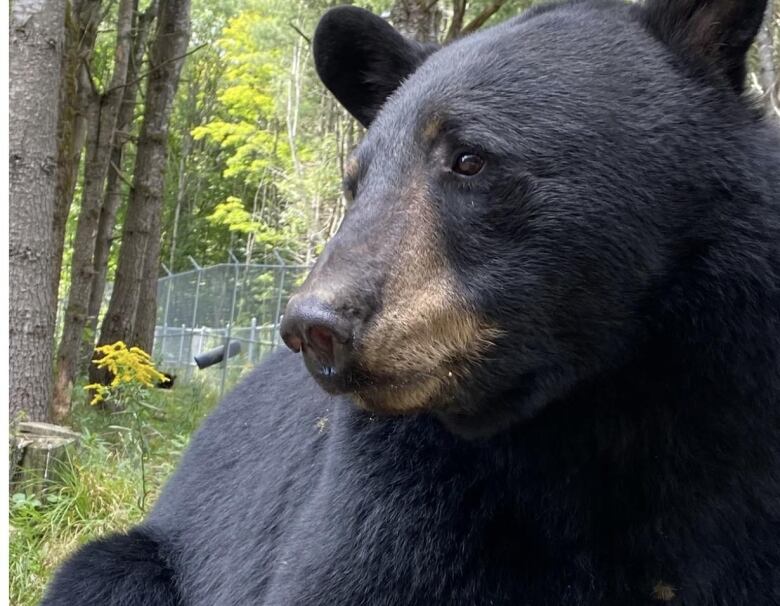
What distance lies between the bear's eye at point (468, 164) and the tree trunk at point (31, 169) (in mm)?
4906

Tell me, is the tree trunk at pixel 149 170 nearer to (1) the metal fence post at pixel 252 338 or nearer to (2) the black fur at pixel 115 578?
(1) the metal fence post at pixel 252 338

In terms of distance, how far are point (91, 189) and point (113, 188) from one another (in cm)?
330

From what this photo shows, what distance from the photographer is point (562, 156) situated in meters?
2.36

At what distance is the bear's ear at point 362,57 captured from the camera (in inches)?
121

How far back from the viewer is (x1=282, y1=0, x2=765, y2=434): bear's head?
2.27m

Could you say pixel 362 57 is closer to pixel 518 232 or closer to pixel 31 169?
pixel 518 232

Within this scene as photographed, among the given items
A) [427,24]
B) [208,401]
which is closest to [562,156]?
[427,24]

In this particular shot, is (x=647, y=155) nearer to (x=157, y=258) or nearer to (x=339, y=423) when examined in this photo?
(x=339, y=423)

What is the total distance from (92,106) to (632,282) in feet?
40.3

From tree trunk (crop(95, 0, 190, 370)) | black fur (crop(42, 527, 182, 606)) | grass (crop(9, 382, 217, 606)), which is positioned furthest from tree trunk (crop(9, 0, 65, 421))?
tree trunk (crop(95, 0, 190, 370))

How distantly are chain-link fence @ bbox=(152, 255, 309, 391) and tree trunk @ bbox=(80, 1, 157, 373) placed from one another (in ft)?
6.00

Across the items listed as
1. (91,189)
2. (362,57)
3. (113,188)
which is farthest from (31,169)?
(113,188)

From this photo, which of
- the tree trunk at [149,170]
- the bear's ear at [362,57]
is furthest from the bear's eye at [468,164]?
the tree trunk at [149,170]

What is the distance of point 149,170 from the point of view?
13617mm
